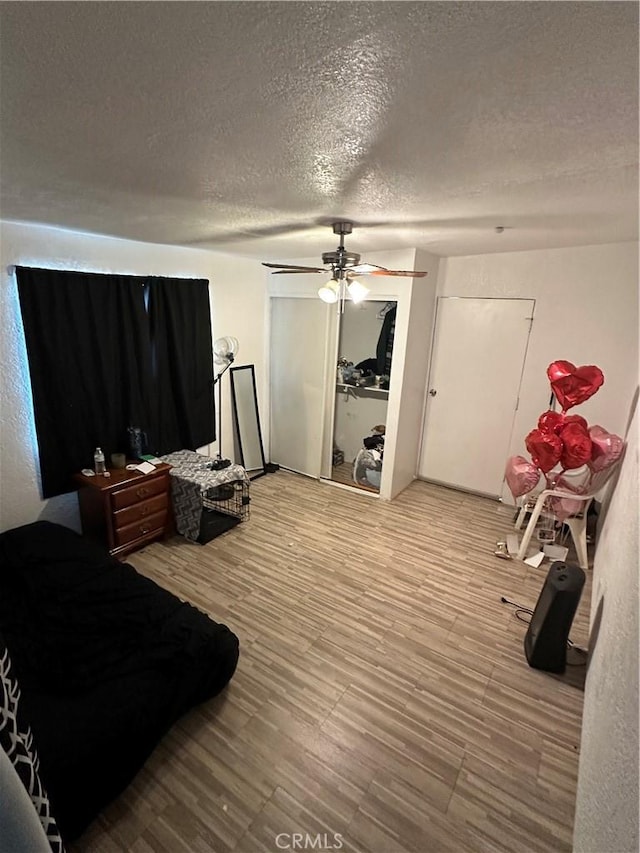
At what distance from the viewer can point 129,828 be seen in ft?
4.87

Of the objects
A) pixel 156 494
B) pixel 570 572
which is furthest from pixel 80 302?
pixel 570 572

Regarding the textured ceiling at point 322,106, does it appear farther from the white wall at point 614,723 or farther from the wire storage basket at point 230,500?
the wire storage basket at point 230,500

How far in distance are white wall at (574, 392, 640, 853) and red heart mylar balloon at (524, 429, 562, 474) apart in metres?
0.83

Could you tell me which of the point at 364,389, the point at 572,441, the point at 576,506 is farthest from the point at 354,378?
the point at 576,506

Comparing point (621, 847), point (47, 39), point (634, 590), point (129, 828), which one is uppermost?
point (47, 39)

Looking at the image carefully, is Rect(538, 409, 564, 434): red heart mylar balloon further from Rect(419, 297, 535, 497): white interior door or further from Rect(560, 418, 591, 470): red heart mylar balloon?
Rect(419, 297, 535, 497): white interior door

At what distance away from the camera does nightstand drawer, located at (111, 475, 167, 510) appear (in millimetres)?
2857

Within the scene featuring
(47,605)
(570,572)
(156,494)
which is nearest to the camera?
(47,605)

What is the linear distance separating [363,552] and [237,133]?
2874mm

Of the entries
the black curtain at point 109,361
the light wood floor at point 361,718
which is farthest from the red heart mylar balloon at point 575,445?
the black curtain at point 109,361

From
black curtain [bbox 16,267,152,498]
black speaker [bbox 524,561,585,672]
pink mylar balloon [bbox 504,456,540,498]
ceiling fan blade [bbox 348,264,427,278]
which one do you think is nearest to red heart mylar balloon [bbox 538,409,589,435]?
pink mylar balloon [bbox 504,456,540,498]

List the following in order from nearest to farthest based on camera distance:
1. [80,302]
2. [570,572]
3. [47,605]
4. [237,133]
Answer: [237,133] < [47,605] < [570,572] < [80,302]

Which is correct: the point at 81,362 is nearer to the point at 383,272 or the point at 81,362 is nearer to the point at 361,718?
the point at 383,272

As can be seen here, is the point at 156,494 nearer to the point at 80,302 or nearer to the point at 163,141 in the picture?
the point at 80,302
